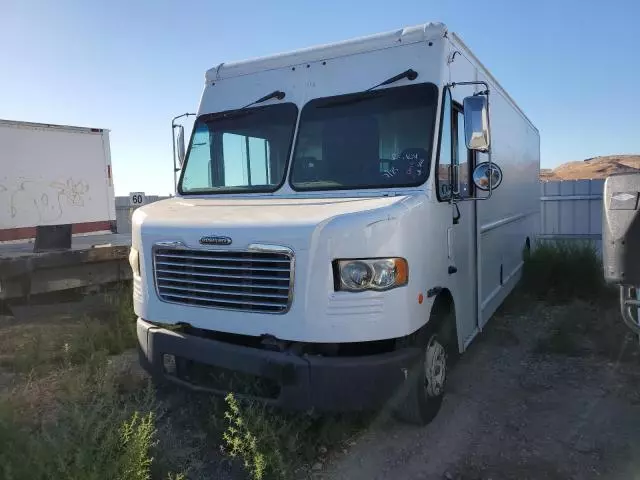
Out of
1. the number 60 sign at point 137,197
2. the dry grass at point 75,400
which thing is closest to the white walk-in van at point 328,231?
the dry grass at point 75,400

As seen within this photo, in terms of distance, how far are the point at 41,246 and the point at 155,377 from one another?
3.70 metres

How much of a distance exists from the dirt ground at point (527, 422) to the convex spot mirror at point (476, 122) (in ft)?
6.87

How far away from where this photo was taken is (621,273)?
3.10 meters

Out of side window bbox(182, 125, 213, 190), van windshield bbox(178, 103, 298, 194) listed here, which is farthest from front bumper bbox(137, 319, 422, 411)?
side window bbox(182, 125, 213, 190)

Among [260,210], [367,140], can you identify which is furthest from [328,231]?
[367,140]

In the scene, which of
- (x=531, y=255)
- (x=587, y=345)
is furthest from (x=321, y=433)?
(x=531, y=255)

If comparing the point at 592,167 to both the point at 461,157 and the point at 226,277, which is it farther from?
the point at 226,277

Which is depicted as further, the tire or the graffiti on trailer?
the graffiti on trailer

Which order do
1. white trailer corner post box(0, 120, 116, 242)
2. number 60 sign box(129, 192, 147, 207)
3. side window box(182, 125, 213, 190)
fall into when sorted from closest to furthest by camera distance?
1. side window box(182, 125, 213, 190)
2. white trailer corner post box(0, 120, 116, 242)
3. number 60 sign box(129, 192, 147, 207)

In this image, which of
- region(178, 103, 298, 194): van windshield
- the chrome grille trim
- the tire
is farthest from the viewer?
region(178, 103, 298, 194): van windshield

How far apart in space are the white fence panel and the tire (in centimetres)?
804

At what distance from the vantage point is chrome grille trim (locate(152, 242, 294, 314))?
334 cm

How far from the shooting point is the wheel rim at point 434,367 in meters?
3.83

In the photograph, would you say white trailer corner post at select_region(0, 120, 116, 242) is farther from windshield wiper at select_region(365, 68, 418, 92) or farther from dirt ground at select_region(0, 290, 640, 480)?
windshield wiper at select_region(365, 68, 418, 92)
